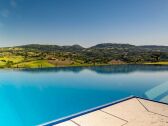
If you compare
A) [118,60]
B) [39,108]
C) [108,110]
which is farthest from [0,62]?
[108,110]

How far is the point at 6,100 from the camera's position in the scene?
28.9ft

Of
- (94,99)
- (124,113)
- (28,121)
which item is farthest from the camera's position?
(94,99)

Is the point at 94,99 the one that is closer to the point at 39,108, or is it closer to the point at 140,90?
the point at 39,108

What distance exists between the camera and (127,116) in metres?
4.05

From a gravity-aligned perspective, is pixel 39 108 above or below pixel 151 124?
below

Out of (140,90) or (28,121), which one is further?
(140,90)

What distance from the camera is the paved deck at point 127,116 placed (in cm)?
366

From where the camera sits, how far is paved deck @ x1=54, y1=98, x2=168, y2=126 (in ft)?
12.0

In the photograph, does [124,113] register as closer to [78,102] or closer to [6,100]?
[78,102]

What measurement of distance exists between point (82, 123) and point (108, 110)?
104 centimetres

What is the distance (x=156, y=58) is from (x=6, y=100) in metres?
32.8

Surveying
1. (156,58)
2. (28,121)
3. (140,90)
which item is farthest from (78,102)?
(156,58)

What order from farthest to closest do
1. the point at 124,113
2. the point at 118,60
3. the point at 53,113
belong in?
the point at 118,60
the point at 53,113
the point at 124,113

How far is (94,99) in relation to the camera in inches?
342
